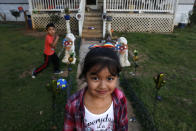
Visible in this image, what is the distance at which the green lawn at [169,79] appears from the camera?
350 centimetres

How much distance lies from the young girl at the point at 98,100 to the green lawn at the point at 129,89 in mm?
1678

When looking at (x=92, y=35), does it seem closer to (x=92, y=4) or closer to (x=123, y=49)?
(x=92, y=4)

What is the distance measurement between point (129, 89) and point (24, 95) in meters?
2.61

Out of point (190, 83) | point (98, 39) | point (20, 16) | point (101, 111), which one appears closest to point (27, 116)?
point (101, 111)

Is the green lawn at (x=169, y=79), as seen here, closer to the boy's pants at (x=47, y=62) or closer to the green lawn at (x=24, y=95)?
the green lawn at (x=24, y=95)

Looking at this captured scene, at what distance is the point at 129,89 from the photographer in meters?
4.35

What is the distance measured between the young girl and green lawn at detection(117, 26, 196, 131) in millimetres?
1915

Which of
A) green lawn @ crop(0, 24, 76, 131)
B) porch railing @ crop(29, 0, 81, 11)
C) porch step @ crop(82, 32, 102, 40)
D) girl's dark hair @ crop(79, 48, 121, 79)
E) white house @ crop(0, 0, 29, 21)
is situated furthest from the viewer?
white house @ crop(0, 0, 29, 21)

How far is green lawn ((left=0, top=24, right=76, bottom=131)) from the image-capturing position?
3.30 metres

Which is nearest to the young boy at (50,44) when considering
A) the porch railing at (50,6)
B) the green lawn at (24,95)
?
the green lawn at (24,95)

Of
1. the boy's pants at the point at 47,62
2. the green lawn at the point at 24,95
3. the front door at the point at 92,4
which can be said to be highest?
the front door at the point at 92,4

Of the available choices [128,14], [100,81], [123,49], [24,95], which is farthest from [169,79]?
[128,14]

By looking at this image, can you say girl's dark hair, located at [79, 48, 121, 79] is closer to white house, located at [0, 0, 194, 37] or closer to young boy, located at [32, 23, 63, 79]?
young boy, located at [32, 23, 63, 79]

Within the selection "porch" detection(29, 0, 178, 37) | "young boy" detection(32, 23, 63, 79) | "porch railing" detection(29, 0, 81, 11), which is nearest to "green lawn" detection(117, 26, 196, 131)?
"porch" detection(29, 0, 178, 37)
